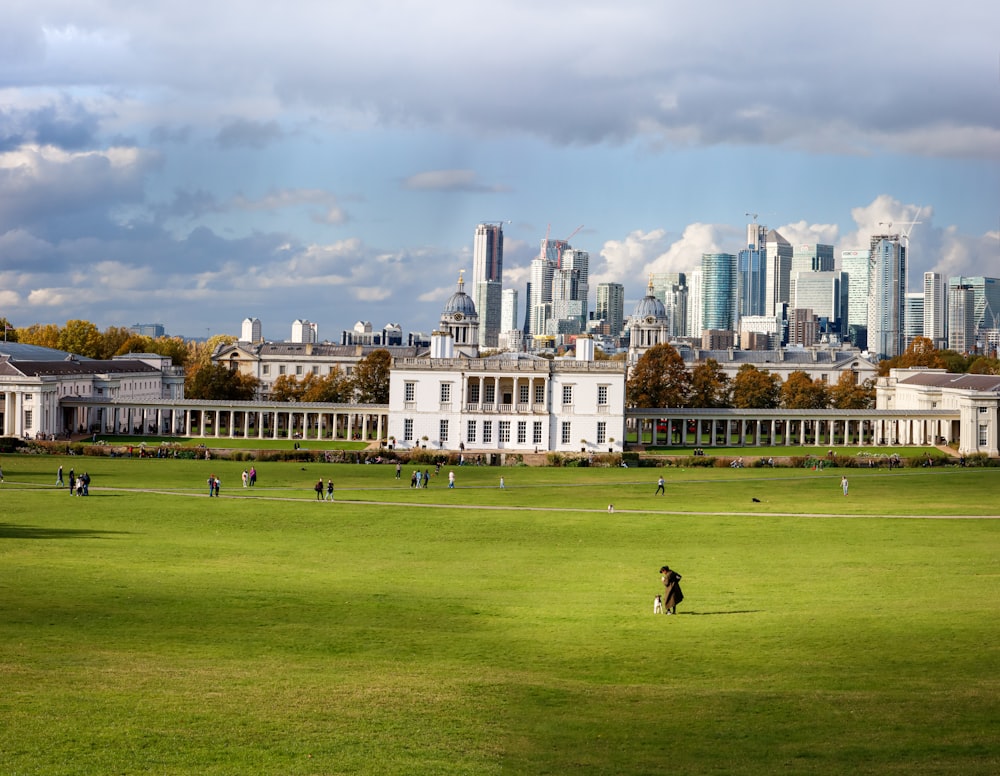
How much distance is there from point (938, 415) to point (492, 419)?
154 ft

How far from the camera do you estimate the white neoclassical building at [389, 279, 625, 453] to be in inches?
4407

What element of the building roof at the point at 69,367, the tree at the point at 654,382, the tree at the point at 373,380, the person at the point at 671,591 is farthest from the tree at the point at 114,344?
the person at the point at 671,591

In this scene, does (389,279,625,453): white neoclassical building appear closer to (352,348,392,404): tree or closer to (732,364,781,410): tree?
(352,348,392,404): tree

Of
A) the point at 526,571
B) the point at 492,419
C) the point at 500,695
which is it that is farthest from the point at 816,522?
the point at 492,419

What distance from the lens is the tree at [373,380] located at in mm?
137125

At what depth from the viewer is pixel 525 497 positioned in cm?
7381

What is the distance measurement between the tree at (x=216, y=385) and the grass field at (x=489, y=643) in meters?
80.1

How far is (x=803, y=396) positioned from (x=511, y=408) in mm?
46595

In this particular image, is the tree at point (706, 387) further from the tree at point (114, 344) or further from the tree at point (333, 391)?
the tree at point (114, 344)

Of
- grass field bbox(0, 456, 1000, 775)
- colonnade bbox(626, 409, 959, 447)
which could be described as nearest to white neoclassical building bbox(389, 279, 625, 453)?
colonnade bbox(626, 409, 959, 447)

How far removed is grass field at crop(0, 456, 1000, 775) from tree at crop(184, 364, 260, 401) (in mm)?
80079

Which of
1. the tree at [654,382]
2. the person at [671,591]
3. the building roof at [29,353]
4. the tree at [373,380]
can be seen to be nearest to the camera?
the person at [671,591]

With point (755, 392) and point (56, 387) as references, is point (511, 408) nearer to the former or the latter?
point (755, 392)

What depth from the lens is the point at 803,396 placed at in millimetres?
145625
